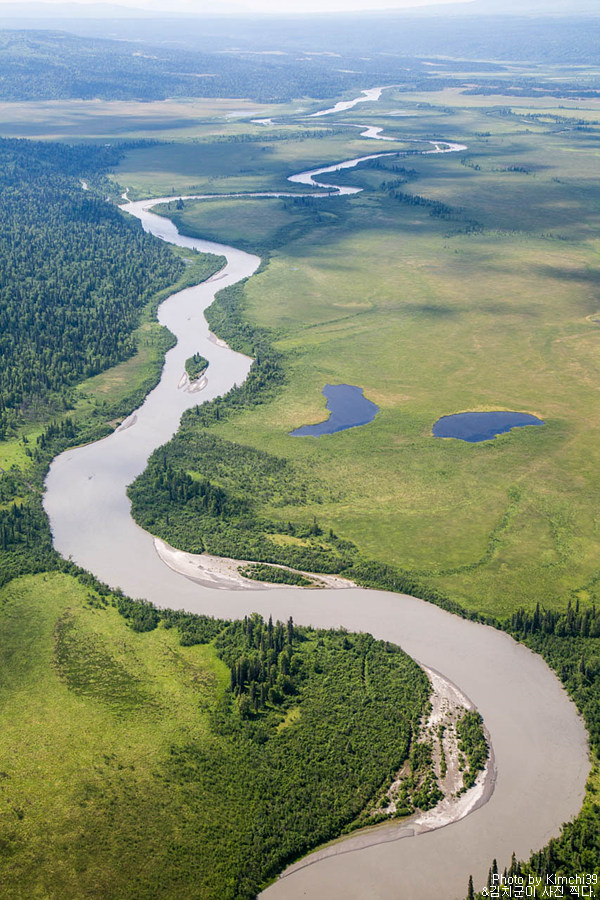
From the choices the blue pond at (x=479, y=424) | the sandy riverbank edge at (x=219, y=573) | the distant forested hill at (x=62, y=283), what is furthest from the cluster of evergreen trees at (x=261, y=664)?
the distant forested hill at (x=62, y=283)

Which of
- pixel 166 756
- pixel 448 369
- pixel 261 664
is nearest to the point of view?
pixel 166 756

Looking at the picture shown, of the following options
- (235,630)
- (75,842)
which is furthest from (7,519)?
(75,842)

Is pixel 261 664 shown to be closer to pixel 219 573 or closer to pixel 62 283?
pixel 219 573

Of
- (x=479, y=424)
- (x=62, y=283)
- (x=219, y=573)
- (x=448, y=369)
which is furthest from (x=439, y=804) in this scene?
(x=62, y=283)

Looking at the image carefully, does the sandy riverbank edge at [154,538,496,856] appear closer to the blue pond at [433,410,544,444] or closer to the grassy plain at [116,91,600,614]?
the grassy plain at [116,91,600,614]

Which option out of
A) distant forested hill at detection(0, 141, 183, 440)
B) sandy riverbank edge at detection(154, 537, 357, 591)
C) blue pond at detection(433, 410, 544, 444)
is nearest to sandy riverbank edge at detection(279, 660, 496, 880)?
sandy riverbank edge at detection(154, 537, 357, 591)
